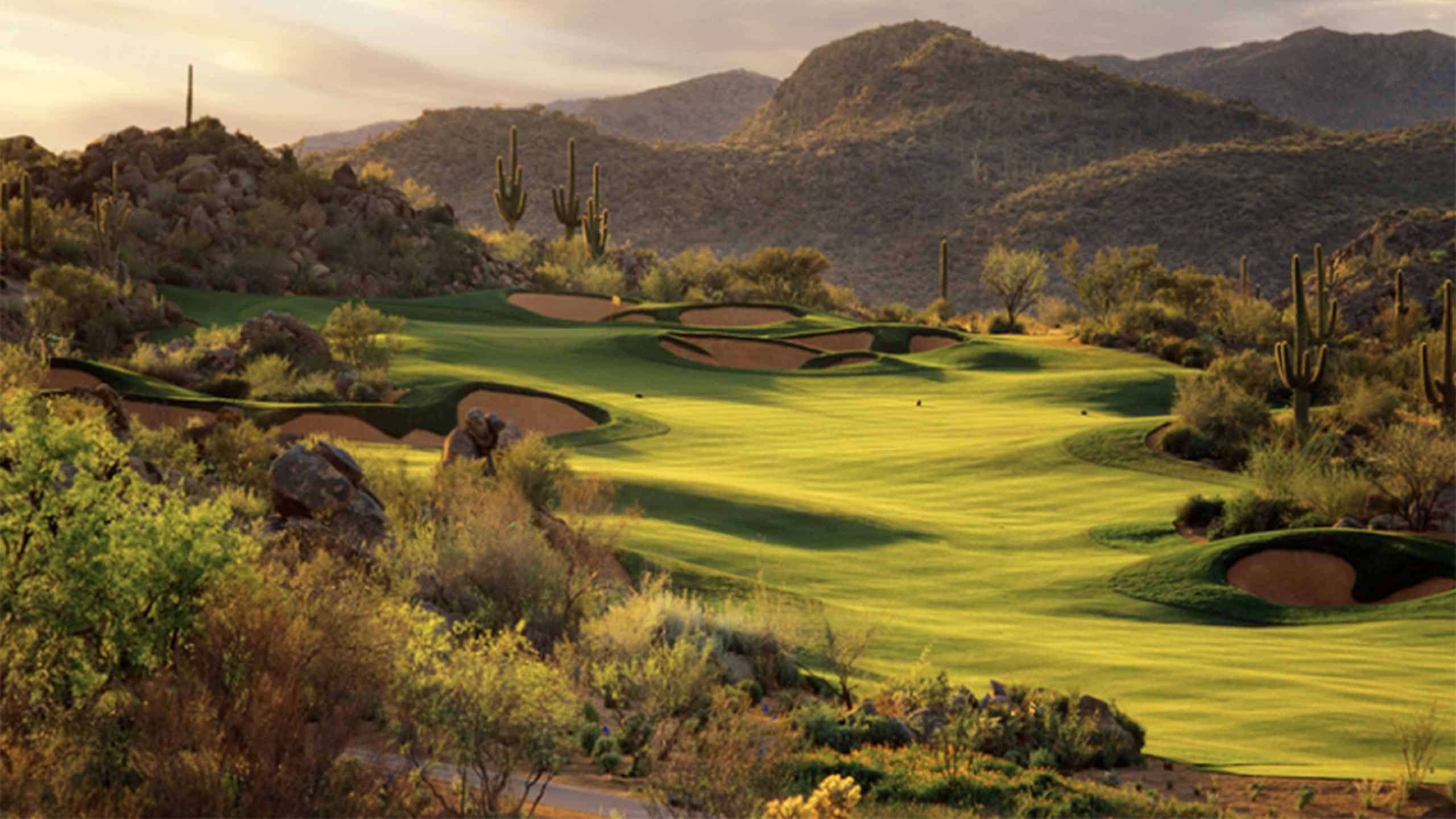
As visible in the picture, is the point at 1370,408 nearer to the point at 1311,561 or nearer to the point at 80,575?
the point at 1311,561

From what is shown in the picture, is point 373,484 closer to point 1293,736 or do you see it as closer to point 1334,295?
point 1293,736

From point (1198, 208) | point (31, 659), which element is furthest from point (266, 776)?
point (1198, 208)

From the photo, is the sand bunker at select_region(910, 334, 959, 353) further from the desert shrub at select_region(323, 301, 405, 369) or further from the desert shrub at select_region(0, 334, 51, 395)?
the desert shrub at select_region(0, 334, 51, 395)

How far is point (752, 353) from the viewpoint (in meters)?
44.9

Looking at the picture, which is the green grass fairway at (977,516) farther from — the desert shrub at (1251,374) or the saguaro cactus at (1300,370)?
the desert shrub at (1251,374)

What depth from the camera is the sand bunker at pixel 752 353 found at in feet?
146

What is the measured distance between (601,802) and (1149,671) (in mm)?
7538

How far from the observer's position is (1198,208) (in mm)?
91062

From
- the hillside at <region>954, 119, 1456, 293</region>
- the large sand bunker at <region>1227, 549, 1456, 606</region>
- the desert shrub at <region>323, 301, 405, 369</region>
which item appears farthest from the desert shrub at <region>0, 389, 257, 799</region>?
the hillside at <region>954, 119, 1456, 293</region>

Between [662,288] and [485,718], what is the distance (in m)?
53.4

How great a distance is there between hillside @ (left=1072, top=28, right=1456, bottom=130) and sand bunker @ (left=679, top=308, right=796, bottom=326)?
10039 centimetres

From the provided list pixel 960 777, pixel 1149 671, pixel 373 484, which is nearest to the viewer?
pixel 960 777

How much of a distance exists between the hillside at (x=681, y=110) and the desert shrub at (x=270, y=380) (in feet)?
497

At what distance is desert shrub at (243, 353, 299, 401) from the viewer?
28062 millimetres
